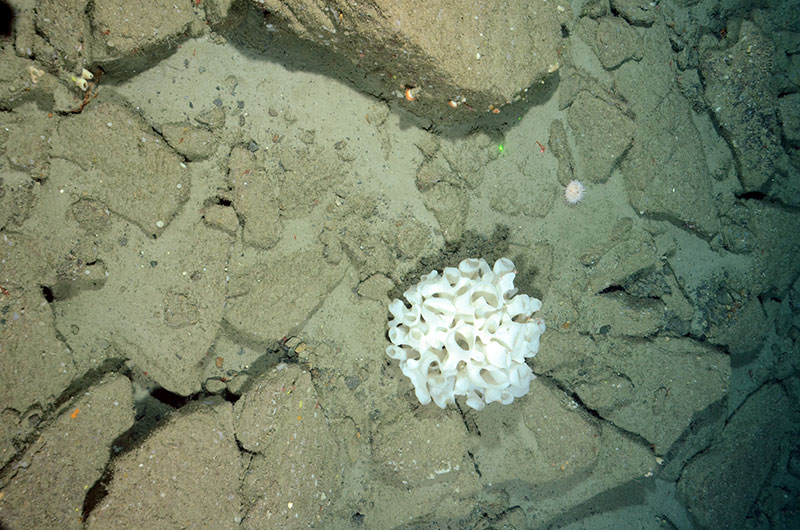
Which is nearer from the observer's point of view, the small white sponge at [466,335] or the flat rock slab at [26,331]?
the flat rock slab at [26,331]

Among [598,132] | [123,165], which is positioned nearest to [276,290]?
[123,165]

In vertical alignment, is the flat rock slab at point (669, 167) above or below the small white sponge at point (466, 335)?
above

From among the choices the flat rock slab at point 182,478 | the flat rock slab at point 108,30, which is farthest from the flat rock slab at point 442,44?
the flat rock slab at point 182,478

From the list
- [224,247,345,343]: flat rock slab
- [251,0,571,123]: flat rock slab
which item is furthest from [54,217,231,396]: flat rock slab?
[251,0,571,123]: flat rock slab

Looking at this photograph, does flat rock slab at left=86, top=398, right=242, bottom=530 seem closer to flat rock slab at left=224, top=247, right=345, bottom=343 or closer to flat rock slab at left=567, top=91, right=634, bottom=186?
flat rock slab at left=224, top=247, right=345, bottom=343

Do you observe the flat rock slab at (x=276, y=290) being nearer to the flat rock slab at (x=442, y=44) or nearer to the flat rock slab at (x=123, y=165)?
the flat rock slab at (x=123, y=165)

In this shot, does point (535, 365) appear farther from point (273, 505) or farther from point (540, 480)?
point (273, 505)

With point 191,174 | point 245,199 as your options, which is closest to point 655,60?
point 245,199
